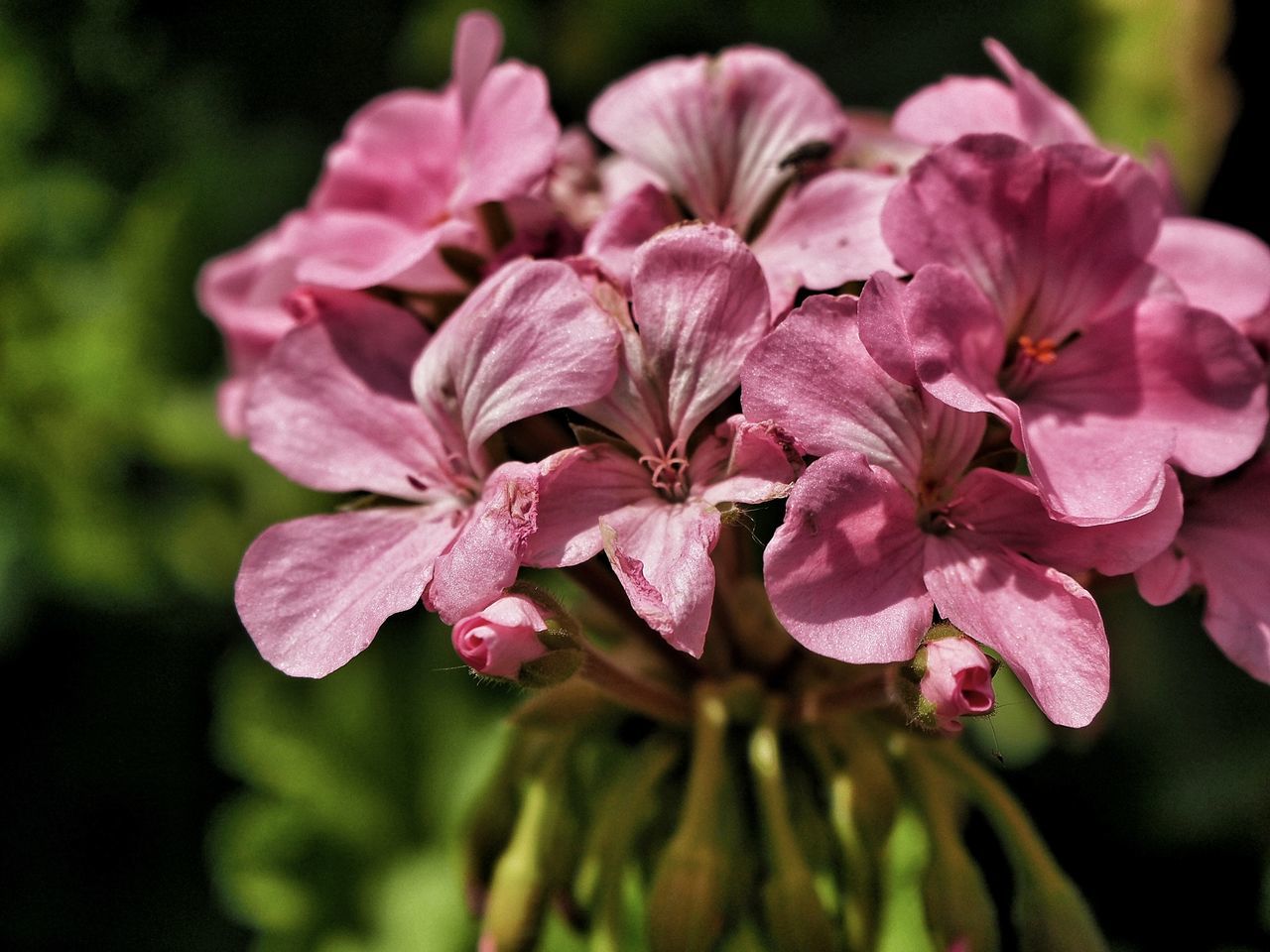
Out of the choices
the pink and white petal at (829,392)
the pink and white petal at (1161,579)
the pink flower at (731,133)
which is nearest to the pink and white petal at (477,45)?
the pink flower at (731,133)

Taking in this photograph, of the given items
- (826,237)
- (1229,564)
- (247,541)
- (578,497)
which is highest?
(826,237)

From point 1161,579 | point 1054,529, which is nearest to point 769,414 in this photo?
point 1054,529

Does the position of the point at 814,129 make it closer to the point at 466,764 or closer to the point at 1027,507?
the point at 1027,507

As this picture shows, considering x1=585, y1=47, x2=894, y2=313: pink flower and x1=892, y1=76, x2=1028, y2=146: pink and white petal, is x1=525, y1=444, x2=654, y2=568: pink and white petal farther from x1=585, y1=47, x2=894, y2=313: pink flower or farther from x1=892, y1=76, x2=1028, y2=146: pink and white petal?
x1=892, y1=76, x2=1028, y2=146: pink and white petal

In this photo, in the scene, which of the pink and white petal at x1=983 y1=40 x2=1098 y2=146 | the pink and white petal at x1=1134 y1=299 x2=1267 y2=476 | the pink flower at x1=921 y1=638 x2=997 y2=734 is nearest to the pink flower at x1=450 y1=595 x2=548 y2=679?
the pink flower at x1=921 y1=638 x2=997 y2=734

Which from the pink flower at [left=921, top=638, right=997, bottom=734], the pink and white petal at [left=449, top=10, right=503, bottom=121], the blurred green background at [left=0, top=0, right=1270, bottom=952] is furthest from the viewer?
the blurred green background at [left=0, top=0, right=1270, bottom=952]

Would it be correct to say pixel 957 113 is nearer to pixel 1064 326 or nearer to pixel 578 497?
pixel 1064 326
